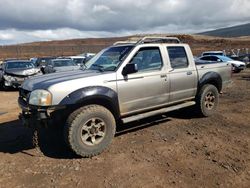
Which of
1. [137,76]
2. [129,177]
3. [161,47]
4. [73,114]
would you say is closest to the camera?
[129,177]

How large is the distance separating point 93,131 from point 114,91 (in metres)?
0.76

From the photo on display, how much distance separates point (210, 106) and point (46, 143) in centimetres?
392

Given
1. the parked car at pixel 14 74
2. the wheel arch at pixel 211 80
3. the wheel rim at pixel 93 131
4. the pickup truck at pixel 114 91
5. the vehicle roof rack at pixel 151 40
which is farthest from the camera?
the parked car at pixel 14 74

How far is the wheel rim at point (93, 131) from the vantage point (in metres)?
4.79

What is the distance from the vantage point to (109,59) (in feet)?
18.7

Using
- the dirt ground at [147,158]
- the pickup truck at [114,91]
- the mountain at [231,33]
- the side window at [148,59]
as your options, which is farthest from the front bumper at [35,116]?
the mountain at [231,33]

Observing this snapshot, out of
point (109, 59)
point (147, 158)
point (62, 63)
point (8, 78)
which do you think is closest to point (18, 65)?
point (8, 78)

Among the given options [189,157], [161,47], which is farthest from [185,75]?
[189,157]

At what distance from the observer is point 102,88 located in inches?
193

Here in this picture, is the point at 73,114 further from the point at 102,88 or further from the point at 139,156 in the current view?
the point at 139,156

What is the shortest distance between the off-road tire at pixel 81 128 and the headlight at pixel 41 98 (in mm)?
422

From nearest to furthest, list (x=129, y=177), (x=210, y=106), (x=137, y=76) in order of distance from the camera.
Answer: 1. (x=129, y=177)
2. (x=137, y=76)
3. (x=210, y=106)

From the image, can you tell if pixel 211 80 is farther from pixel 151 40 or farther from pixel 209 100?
pixel 151 40

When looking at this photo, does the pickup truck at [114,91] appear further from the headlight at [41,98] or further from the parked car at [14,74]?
the parked car at [14,74]
